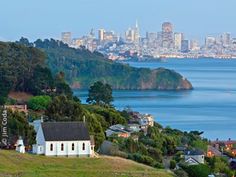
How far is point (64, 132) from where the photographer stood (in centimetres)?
2423

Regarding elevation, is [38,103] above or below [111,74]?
below

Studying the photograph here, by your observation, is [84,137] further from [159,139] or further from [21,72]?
[21,72]

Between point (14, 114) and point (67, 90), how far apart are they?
1357 centimetres

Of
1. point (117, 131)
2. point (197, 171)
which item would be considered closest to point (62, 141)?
point (197, 171)

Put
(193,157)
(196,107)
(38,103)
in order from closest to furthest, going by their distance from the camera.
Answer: (193,157) < (38,103) < (196,107)

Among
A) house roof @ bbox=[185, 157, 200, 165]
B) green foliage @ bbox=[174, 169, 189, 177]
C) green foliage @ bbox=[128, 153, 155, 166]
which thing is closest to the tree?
house roof @ bbox=[185, 157, 200, 165]

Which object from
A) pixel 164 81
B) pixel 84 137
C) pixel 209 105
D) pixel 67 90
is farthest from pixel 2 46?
pixel 164 81

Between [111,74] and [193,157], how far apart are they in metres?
85.5

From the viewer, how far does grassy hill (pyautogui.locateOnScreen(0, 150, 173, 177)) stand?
2078cm

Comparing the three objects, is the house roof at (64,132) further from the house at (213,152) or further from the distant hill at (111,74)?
the distant hill at (111,74)

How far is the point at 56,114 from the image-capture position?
31938 mm

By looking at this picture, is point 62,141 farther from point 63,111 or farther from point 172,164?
point 63,111

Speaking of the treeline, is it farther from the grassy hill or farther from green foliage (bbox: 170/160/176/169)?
the grassy hill

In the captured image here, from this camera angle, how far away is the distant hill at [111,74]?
110062 mm
